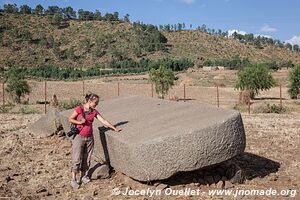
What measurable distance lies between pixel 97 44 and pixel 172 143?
91348 millimetres

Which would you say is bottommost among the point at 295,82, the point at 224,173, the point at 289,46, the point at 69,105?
the point at 224,173

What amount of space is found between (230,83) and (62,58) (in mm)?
45271

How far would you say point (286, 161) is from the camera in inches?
344

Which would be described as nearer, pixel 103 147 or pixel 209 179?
pixel 209 179

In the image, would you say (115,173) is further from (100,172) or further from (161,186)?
(161,186)

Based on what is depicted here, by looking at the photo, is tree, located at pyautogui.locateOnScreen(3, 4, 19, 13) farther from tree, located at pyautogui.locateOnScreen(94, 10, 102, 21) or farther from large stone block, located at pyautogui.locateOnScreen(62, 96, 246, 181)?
large stone block, located at pyautogui.locateOnScreen(62, 96, 246, 181)

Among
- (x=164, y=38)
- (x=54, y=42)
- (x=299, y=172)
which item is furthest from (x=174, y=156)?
(x=164, y=38)

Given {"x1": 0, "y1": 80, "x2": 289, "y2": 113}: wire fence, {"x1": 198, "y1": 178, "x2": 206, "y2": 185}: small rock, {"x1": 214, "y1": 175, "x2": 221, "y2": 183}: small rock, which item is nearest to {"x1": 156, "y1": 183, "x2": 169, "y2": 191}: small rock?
{"x1": 198, "y1": 178, "x2": 206, "y2": 185}: small rock

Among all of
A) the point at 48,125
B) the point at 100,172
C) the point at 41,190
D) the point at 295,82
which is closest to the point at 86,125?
the point at 100,172

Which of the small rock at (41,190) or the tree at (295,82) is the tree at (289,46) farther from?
the small rock at (41,190)

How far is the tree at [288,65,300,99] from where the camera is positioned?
115ft

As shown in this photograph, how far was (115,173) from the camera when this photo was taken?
25.1ft

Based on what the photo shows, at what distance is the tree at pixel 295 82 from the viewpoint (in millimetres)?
35031

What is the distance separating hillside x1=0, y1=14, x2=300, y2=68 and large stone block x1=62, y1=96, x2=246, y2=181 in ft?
256
